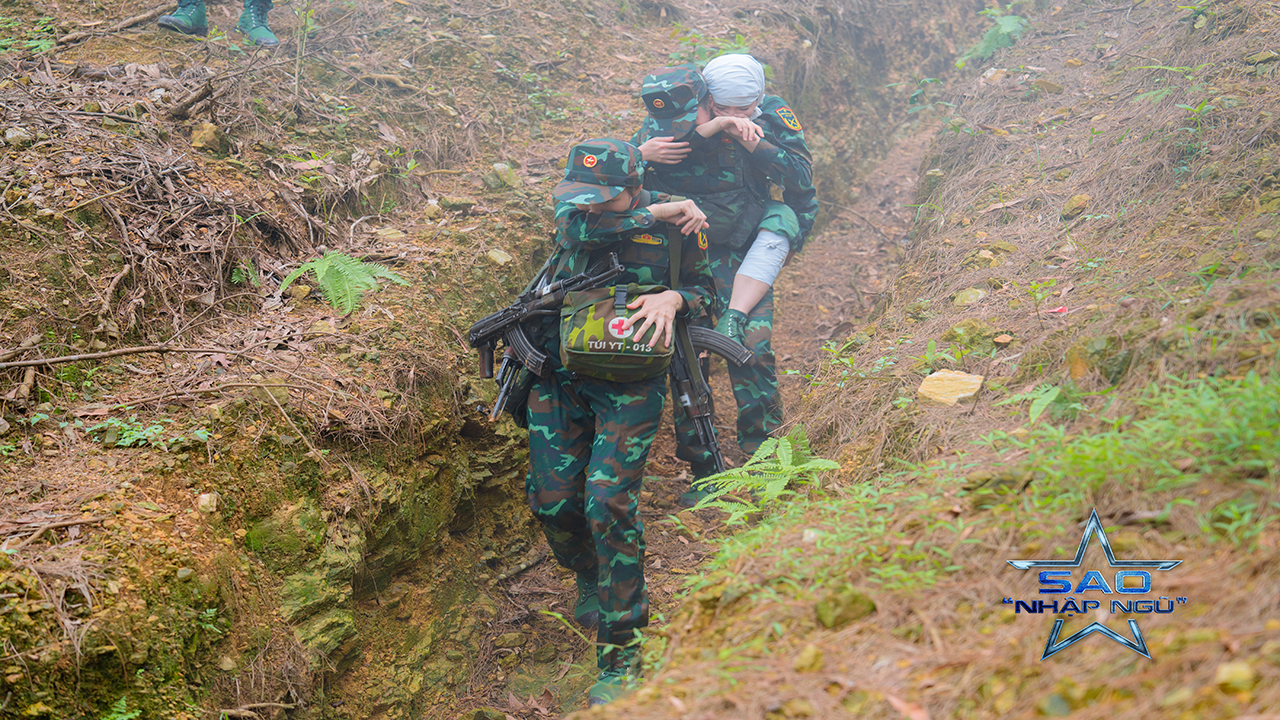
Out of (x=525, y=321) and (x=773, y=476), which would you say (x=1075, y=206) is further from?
(x=525, y=321)

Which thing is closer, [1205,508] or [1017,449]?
[1205,508]

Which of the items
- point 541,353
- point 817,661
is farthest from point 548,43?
point 817,661

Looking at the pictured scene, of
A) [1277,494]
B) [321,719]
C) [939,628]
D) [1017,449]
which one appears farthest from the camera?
[321,719]

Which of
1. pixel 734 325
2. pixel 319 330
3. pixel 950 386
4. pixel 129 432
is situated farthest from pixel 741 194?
pixel 129 432

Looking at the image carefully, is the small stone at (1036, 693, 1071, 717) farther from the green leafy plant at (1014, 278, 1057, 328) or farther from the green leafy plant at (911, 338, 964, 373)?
the green leafy plant at (1014, 278, 1057, 328)

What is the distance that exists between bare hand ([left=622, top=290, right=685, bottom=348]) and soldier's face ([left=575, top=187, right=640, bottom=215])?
1.69ft

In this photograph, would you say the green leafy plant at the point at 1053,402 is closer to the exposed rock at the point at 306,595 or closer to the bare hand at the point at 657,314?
the bare hand at the point at 657,314

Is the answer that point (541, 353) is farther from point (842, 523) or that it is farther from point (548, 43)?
point (548, 43)

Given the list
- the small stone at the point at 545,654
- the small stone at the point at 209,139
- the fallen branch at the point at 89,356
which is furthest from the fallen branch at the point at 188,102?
the small stone at the point at 545,654

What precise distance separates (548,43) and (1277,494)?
24.9ft

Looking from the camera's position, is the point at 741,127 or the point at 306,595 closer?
the point at 306,595

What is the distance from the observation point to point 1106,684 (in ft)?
5.40

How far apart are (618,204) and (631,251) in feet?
1.01

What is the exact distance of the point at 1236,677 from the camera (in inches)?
58.9
